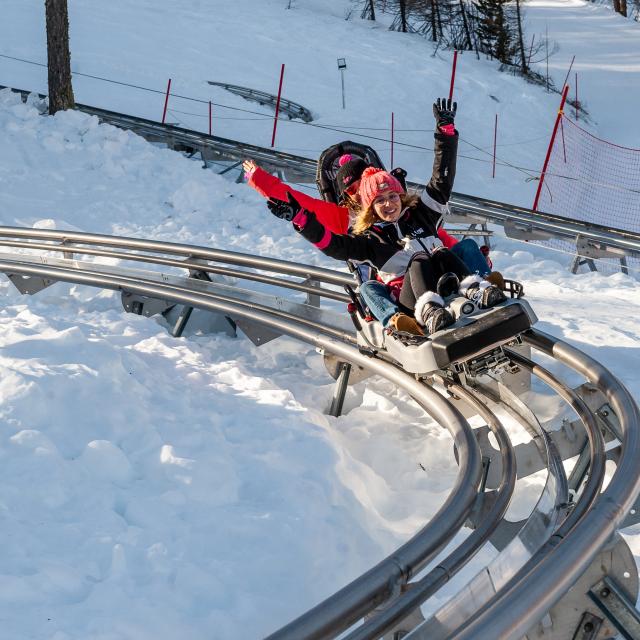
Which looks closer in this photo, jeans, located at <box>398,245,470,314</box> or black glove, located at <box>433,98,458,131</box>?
jeans, located at <box>398,245,470,314</box>

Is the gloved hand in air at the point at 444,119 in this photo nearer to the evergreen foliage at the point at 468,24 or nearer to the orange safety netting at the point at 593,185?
the orange safety netting at the point at 593,185

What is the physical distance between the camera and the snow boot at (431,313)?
15.8ft

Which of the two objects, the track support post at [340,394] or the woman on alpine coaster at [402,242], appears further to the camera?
the track support post at [340,394]

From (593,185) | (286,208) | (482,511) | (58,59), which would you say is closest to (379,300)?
(286,208)

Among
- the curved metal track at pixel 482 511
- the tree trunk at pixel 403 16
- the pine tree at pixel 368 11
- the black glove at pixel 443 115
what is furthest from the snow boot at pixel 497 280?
the pine tree at pixel 368 11

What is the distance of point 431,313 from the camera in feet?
16.0

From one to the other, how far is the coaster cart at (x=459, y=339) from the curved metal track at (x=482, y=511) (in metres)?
0.15

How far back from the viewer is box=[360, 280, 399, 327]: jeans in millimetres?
5191

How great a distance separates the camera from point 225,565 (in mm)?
3828

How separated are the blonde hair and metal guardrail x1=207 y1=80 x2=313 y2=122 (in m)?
15.6

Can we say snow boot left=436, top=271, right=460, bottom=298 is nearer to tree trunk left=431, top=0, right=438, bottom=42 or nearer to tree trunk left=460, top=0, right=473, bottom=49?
tree trunk left=431, top=0, right=438, bottom=42

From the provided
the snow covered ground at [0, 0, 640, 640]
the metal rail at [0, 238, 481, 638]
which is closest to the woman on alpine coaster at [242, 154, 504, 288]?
the metal rail at [0, 238, 481, 638]

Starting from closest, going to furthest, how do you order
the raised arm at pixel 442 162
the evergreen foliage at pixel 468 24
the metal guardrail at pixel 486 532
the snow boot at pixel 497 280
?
the metal guardrail at pixel 486 532 → the snow boot at pixel 497 280 → the raised arm at pixel 442 162 → the evergreen foliage at pixel 468 24

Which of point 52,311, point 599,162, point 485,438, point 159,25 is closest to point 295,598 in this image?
→ point 485,438
